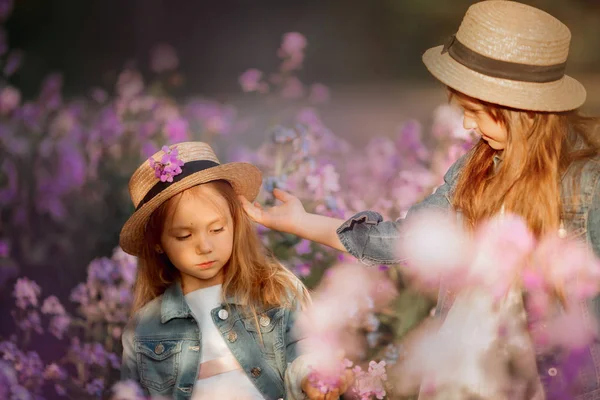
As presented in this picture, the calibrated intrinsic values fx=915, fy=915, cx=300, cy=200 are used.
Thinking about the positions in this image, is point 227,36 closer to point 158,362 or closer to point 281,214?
point 281,214

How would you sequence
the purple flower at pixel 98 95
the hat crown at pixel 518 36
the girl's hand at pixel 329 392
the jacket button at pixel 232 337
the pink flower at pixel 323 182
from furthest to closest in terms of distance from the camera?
the purple flower at pixel 98 95 → the pink flower at pixel 323 182 → the jacket button at pixel 232 337 → the girl's hand at pixel 329 392 → the hat crown at pixel 518 36

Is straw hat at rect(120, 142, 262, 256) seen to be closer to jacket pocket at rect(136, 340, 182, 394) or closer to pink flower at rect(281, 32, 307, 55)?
jacket pocket at rect(136, 340, 182, 394)

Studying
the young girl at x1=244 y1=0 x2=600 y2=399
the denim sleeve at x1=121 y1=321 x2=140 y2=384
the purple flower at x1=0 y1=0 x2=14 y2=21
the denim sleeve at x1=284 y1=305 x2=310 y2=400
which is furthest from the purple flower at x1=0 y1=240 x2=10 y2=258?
the young girl at x1=244 y1=0 x2=600 y2=399

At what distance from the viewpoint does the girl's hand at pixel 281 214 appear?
219 centimetres

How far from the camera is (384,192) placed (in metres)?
2.68

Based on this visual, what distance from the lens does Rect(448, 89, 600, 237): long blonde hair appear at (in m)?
1.92

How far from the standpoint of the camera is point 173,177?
2.16m

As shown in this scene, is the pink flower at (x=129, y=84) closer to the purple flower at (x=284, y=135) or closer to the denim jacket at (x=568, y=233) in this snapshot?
the purple flower at (x=284, y=135)

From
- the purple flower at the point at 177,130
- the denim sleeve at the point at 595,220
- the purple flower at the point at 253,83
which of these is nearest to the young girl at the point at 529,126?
the denim sleeve at the point at 595,220

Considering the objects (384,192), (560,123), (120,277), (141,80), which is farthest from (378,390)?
(141,80)

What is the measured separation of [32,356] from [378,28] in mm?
1466

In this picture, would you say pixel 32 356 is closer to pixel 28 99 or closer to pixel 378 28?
pixel 28 99

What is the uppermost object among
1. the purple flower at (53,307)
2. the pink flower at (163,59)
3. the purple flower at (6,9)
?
the purple flower at (6,9)

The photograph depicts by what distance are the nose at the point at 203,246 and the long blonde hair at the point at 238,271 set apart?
0.33 feet
